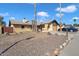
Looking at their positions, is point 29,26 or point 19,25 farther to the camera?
point 29,26

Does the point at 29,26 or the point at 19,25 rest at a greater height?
the point at 19,25

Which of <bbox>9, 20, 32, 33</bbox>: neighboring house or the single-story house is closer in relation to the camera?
the single-story house

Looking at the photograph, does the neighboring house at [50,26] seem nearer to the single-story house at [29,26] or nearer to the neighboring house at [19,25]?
the single-story house at [29,26]

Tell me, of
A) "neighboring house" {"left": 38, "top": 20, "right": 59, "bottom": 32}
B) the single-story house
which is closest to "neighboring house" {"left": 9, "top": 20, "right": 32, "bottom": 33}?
the single-story house

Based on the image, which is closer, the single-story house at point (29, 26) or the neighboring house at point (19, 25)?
the single-story house at point (29, 26)

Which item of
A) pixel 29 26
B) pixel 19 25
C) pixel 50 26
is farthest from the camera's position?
pixel 29 26

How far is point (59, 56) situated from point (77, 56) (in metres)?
0.56

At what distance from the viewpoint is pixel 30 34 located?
10445 millimetres

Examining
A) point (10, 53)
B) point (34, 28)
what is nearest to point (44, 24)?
point (34, 28)

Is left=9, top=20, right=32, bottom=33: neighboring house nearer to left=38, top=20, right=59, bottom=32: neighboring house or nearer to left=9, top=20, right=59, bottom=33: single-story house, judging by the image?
left=9, top=20, right=59, bottom=33: single-story house

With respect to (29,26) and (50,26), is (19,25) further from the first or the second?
(50,26)

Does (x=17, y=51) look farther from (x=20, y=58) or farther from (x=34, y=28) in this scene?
(x=34, y=28)

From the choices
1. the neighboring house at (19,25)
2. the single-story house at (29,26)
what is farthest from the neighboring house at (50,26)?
the neighboring house at (19,25)

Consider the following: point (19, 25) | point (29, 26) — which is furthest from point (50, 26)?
point (29, 26)
